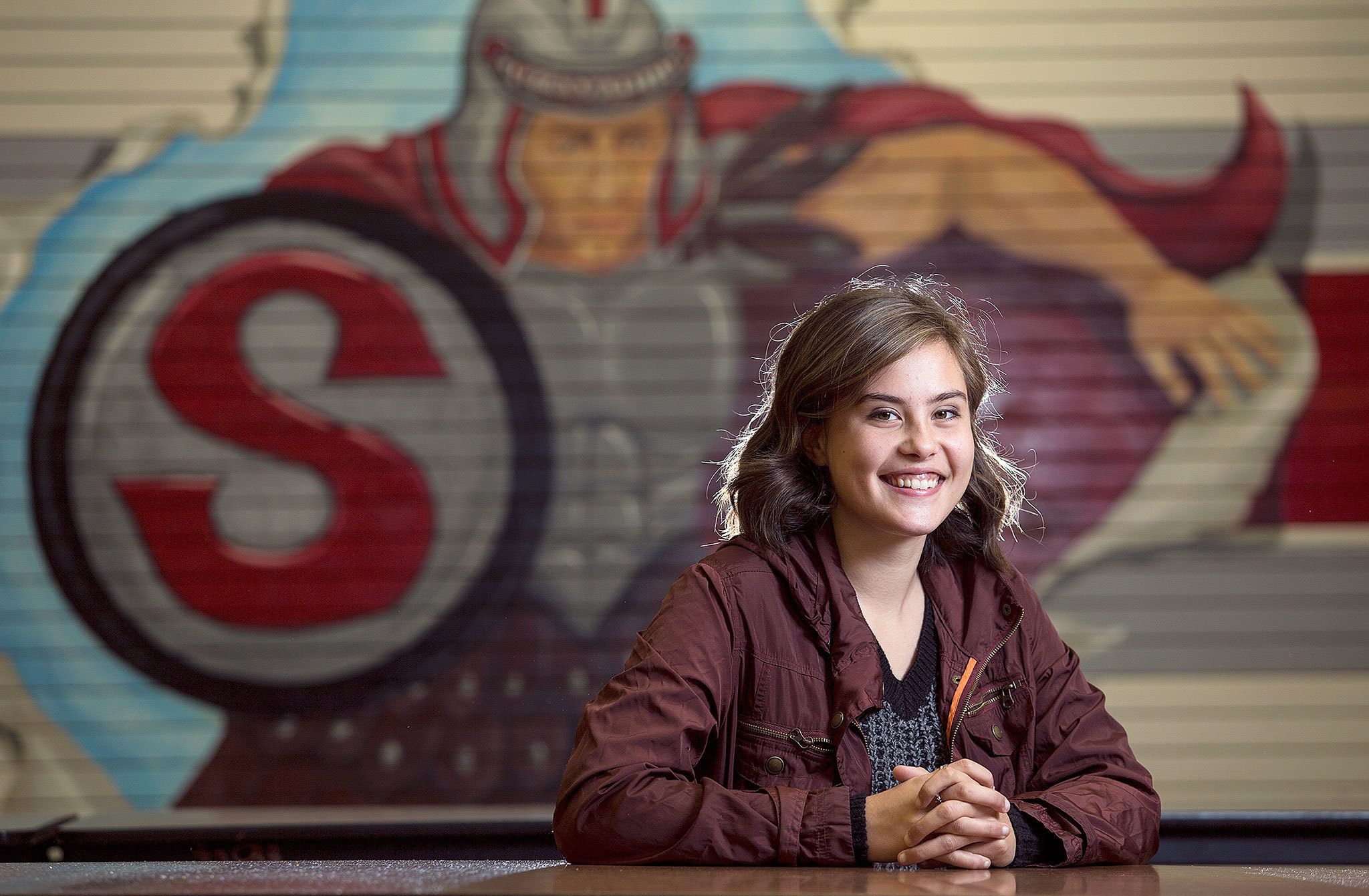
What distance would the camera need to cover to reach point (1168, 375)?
4.93m

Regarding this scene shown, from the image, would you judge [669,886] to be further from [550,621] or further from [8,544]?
[8,544]

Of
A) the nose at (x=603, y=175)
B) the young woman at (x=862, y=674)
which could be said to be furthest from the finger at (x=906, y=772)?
the nose at (x=603, y=175)

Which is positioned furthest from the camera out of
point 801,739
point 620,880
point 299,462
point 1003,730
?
point 299,462

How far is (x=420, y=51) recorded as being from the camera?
4969 mm

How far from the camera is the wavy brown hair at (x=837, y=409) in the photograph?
2.08 metres

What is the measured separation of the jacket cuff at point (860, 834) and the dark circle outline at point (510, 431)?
10.5ft

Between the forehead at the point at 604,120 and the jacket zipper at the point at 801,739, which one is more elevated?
the forehead at the point at 604,120

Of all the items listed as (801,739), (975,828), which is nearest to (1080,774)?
(975,828)

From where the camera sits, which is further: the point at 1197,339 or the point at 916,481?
the point at 1197,339

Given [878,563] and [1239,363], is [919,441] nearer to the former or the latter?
[878,563]

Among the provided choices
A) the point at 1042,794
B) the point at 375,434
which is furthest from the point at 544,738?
the point at 1042,794

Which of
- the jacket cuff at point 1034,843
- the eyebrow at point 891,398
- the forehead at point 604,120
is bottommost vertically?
the jacket cuff at point 1034,843

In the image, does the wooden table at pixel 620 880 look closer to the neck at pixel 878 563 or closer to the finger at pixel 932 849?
the finger at pixel 932 849

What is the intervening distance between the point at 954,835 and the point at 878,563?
20.5 inches
